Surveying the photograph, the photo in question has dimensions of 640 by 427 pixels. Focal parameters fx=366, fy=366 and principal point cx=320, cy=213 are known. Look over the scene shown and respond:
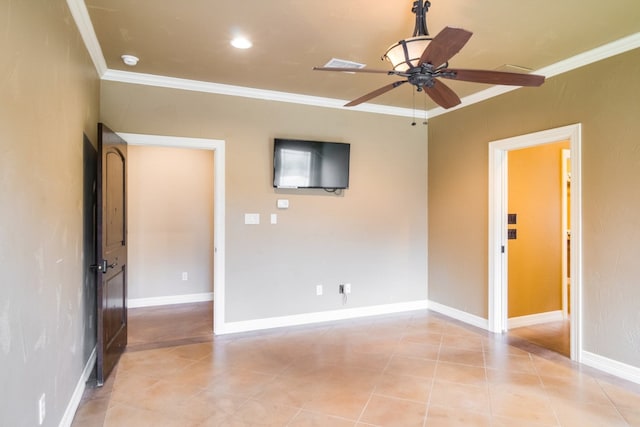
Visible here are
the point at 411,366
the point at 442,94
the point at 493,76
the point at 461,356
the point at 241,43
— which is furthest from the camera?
the point at 461,356

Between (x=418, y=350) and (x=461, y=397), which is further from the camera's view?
(x=418, y=350)

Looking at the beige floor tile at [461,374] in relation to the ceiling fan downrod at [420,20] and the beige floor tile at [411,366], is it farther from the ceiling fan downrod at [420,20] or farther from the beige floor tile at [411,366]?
the ceiling fan downrod at [420,20]

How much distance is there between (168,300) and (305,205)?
8.37 ft

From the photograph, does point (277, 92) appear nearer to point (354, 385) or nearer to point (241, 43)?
point (241, 43)

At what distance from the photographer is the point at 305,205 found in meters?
4.25

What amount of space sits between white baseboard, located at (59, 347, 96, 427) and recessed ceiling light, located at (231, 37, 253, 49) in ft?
8.86

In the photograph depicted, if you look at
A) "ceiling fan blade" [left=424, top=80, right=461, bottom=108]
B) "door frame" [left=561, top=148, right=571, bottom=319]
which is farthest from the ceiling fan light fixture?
"door frame" [left=561, top=148, right=571, bottom=319]

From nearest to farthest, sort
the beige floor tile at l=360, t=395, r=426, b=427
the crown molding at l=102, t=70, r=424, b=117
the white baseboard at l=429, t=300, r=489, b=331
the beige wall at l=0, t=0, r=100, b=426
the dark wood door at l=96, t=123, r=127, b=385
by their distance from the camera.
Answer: the beige wall at l=0, t=0, r=100, b=426
the beige floor tile at l=360, t=395, r=426, b=427
the dark wood door at l=96, t=123, r=127, b=385
the crown molding at l=102, t=70, r=424, b=117
the white baseboard at l=429, t=300, r=489, b=331

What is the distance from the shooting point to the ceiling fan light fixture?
1.92 metres

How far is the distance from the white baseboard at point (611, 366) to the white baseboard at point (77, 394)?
152 inches

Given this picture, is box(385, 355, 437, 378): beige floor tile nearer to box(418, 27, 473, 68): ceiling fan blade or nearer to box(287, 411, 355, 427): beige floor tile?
box(287, 411, 355, 427): beige floor tile

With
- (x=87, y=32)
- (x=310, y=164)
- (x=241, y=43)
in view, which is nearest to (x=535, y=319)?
(x=310, y=164)

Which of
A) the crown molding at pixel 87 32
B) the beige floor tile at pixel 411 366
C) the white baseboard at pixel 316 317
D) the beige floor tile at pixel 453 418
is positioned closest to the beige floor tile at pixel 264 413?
the beige floor tile at pixel 453 418

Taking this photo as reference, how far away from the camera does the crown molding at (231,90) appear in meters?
3.51
